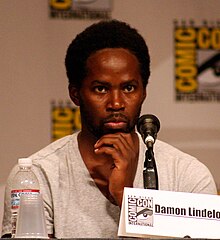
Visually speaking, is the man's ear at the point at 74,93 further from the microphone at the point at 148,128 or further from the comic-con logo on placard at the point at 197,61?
the comic-con logo on placard at the point at 197,61

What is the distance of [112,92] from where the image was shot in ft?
7.47

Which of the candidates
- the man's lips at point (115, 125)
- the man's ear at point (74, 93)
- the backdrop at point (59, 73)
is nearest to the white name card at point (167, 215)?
→ the man's lips at point (115, 125)

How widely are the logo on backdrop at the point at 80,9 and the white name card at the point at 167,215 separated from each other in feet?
5.43

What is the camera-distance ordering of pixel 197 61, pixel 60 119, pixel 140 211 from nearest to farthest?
pixel 140 211 → pixel 60 119 → pixel 197 61

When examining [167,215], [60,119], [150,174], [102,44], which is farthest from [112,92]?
[60,119]

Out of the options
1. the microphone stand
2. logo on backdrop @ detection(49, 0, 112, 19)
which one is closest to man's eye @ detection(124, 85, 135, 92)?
the microphone stand

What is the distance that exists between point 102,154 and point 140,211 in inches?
21.3

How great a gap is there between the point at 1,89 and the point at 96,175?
41.6 inches

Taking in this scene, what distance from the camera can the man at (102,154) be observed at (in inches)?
87.4

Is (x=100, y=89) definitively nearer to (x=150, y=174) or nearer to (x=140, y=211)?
(x=150, y=174)

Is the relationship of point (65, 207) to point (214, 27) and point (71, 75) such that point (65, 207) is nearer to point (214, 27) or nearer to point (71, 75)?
point (71, 75)

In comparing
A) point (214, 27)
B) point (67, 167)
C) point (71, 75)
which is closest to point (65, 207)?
point (67, 167)

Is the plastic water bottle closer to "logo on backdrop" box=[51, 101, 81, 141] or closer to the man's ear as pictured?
the man's ear

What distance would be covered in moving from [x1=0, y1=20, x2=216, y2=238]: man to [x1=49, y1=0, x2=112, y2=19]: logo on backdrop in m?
0.92
